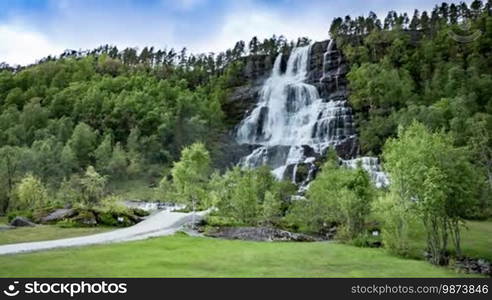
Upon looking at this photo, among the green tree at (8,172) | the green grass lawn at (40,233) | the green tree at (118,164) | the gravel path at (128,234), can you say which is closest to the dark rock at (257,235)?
the gravel path at (128,234)

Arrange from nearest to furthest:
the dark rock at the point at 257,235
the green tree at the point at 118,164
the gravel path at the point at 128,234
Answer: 1. the gravel path at the point at 128,234
2. the dark rock at the point at 257,235
3. the green tree at the point at 118,164

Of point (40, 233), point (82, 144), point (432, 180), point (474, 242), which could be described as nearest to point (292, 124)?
point (82, 144)

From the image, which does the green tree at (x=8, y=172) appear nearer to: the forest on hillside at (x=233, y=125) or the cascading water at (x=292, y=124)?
the forest on hillside at (x=233, y=125)

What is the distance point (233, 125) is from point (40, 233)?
70.5 metres

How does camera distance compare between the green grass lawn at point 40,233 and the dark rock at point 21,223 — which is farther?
the dark rock at point 21,223

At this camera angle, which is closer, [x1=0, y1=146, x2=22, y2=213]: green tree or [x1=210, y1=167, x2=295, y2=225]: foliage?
[x1=210, y1=167, x2=295, y2=225]: foliage

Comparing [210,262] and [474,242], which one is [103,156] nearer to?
[474,242]

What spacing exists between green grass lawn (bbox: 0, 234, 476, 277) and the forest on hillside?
4378mm

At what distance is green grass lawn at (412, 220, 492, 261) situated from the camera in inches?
1124

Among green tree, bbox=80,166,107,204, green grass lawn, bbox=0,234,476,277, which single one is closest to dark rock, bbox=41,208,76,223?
green tree, bbox=80,166,107,204

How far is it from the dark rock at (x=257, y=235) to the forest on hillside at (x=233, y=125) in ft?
12.7

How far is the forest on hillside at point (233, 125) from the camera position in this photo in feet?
87.9

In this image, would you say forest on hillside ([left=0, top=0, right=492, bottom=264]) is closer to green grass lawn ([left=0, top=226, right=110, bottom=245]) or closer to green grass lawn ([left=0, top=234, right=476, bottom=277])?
green grass lawn ([left=0, top=234, right=476, bottom=277])

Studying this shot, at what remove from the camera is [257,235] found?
3572cm
